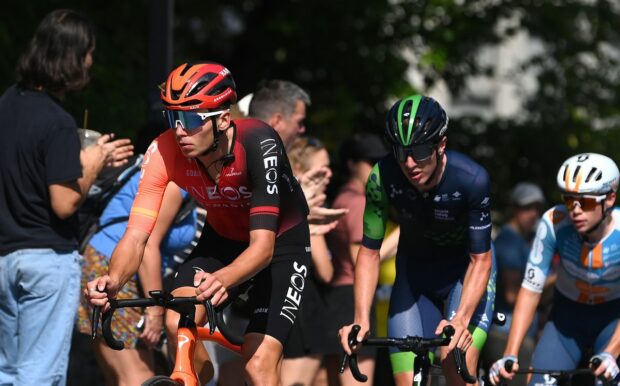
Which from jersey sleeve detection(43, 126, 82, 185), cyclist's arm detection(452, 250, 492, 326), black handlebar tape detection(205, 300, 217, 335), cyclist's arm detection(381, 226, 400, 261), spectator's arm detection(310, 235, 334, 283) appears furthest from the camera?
cyclist's arm detection(381, 226, 400, 261)

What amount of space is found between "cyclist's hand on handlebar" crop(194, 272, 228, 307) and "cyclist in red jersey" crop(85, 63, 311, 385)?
0.19 meters

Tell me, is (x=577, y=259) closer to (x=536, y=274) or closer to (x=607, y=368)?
(x=536, y=274)

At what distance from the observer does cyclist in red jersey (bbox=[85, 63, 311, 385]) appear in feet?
18.4

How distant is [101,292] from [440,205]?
1961mm

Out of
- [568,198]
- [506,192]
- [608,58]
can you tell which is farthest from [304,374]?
[608,58]

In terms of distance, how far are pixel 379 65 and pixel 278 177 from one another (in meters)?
6.19

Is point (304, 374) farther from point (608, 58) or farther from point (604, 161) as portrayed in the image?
point (608, 58)

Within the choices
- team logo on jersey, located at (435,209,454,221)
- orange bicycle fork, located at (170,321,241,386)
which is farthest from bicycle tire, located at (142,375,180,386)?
team logo on jersey, located at (435,209,454,221)

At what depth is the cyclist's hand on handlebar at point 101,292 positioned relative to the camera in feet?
17.4

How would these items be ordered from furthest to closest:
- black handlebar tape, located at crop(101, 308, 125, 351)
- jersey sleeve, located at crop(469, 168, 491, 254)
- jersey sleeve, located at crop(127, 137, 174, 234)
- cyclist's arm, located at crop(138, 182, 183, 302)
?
cyclist's arm, located at crop(138, 182, 183, 302)
jersey sleeve, located at crop(469, 168, 491, 254)
jersey sleeve, located at crop(127, 137, 174, 234)
black handlebar tape, located at crop(101, 308, 125, 351)

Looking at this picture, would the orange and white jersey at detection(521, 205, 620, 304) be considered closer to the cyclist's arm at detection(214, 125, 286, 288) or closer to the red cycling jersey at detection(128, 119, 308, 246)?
the red cycling jersey at detection(128, 119, 308, 246)

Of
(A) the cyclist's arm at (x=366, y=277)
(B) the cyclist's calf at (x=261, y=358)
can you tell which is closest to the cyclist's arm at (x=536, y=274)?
(A) the cyclist's arm at (x=366, y=277)

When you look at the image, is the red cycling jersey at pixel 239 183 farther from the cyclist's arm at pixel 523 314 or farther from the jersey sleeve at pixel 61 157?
the cyclist's arm at pixel 523 314

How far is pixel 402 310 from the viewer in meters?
6.52
